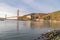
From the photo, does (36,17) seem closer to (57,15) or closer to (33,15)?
(33,15)

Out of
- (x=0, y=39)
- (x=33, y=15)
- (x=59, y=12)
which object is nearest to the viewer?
(x=0, y=39)

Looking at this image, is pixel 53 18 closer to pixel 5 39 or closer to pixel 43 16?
pixel 43 16

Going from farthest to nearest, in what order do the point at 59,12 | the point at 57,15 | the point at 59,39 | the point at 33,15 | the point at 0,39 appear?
the point at 59,12 < the point at 57,15 < the point at 33,15 < the point at 0,39 < the point at 59,39

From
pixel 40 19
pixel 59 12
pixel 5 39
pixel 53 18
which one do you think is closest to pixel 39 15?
pixel 40 19

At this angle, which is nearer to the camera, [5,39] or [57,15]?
[5,39]

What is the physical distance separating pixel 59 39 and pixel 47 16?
13221cm

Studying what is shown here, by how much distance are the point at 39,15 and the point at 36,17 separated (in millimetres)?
4382

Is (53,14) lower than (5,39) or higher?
higher

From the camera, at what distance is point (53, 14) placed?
156125 millimetres

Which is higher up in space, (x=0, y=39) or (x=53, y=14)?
(x=53, y=14)

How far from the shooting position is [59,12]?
16700 cm

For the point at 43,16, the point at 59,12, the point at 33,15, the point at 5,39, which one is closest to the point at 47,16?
the point at 43,16

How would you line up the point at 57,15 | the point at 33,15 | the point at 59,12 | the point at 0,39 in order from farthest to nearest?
the point at 59,12, the point at 57,15, the point at 33,15, the point at 0,39

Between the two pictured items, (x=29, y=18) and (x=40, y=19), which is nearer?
(x=40, y=19)
